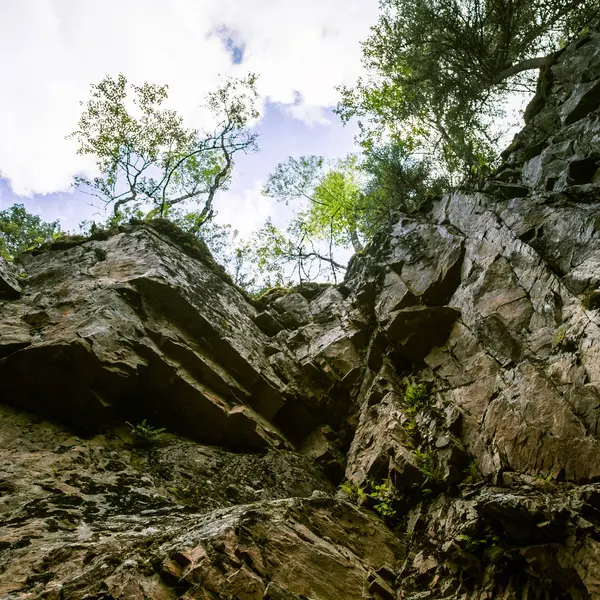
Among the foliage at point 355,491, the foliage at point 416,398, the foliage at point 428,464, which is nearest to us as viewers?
the foliage at point 428,464

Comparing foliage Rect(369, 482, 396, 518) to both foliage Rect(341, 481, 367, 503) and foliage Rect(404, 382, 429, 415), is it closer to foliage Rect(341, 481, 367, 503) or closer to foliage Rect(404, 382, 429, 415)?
foliage Rect(341, 481, 367, 503)

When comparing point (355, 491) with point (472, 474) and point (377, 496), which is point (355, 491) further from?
point (472, 474)

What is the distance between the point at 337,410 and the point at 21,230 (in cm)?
2201

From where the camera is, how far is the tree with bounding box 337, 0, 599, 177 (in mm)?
16234

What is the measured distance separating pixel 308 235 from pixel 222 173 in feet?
21.1

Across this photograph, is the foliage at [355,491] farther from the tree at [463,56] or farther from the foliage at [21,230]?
the foliage at [21,230]

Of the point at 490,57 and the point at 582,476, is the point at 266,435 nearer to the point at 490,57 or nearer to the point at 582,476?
the point at 582,476

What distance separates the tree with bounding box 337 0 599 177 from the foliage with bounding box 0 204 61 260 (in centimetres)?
2025

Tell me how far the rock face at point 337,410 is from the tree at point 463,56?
2419 millimetres

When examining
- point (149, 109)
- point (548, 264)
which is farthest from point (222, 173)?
point (548, 264)

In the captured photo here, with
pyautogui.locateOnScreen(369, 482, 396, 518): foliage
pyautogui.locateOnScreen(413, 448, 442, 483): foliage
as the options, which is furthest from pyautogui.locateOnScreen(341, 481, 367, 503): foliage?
pyautogui.locateOnScreen(413, 448, 442, 483): foliage

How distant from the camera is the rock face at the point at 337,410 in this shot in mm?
5414

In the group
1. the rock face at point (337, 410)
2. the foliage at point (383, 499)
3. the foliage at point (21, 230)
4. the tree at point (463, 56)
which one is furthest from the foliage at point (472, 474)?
the foliage at point (21, 230)

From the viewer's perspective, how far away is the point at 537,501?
18.4 ft
